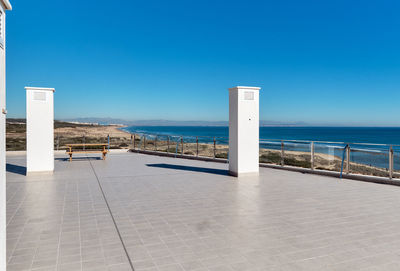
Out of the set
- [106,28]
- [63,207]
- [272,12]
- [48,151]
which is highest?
Answer: [272,12]

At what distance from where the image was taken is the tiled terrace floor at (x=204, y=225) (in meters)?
2.81

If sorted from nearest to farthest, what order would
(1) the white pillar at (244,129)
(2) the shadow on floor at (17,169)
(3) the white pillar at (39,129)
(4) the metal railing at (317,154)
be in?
(4) the metal railing at (317,154) < (1) the white pillar at (244,129) < (3) the white pillar at (39,129) < (2) the shadow on floor at (17,169)

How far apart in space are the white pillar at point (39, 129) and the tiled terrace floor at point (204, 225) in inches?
37.7

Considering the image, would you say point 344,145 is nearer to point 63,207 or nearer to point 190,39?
point 63,207

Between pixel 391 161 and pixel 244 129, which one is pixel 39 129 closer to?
pixel 244 129

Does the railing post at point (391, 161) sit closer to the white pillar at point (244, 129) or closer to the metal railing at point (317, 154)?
the metal railing at point (317, 154)

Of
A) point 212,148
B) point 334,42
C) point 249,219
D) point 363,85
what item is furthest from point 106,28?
point 363,85

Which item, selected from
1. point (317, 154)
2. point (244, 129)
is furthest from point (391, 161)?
point (244, 129)

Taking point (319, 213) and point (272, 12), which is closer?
point (319, 213)

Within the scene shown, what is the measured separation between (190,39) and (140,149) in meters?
16.9

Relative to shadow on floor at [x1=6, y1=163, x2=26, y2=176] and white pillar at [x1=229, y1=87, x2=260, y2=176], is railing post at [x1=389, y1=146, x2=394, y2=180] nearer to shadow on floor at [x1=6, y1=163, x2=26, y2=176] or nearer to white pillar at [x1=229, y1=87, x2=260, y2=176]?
white pillar at [x1=229, y1=87, x2=260, y2=176]

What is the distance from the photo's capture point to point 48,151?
7.95m

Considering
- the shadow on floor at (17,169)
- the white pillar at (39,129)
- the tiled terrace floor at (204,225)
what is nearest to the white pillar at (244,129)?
the tiled terrace floor at (204,225)

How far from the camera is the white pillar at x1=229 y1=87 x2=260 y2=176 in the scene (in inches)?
297
